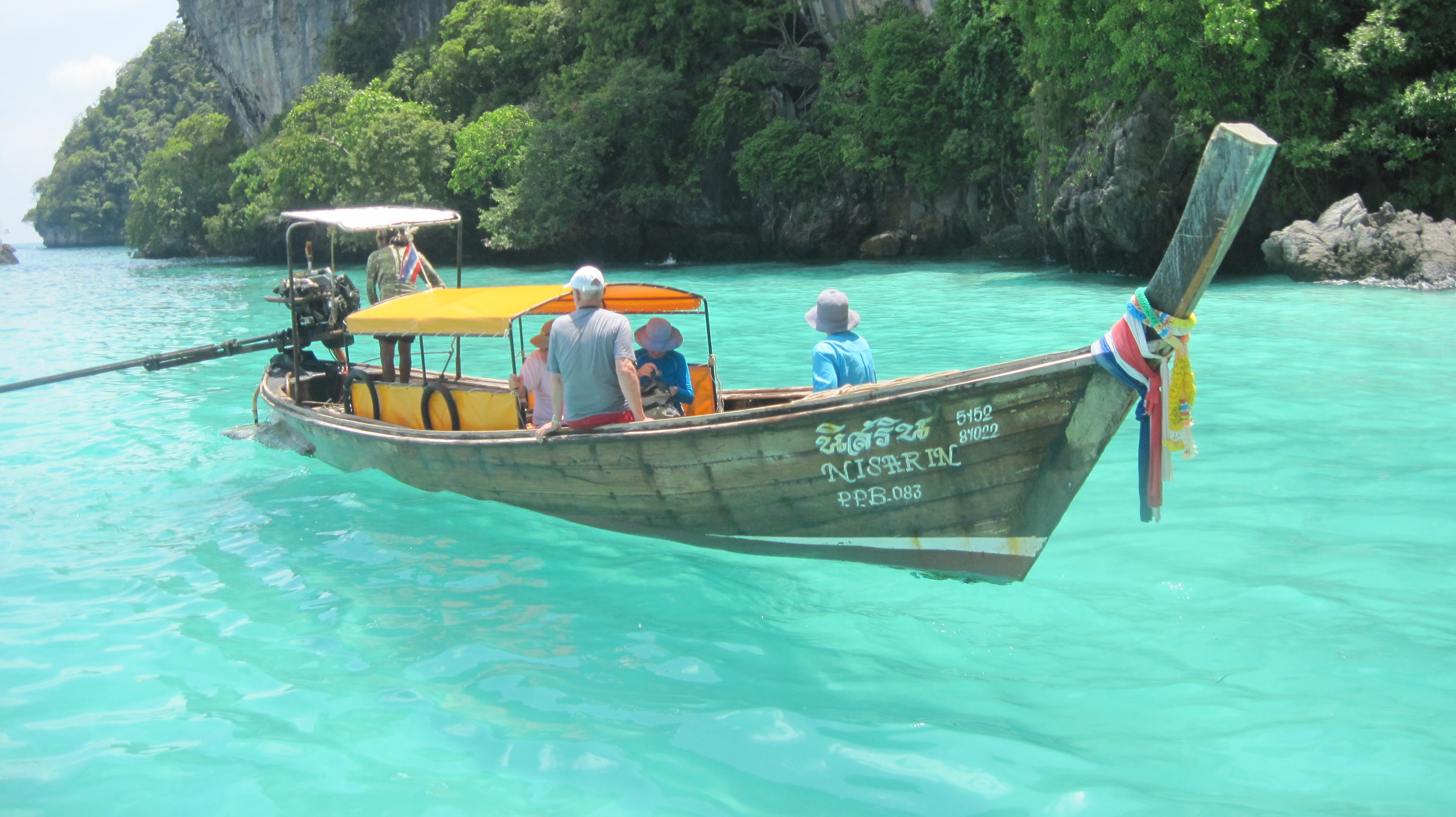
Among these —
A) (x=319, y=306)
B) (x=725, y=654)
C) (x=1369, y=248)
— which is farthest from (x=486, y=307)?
(x=1369, y=248)

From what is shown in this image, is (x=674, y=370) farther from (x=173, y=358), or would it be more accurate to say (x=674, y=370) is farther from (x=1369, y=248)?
(x=1369, y=248)

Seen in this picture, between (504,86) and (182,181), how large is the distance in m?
25.3

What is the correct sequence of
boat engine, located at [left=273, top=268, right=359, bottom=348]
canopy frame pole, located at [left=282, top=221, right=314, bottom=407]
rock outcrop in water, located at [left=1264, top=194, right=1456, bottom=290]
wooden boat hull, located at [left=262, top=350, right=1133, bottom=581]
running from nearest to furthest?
1. wooden boat hull, located at [left=262, top=350, right=1133, bottom=581]
2. canopy frame pole, located at [left=282, top=221, right=314, bottom=407]
3. boat engine, located at [left=273, top=268, right=359, bottom=348]
4. rock outcrop in water, located at [left=1264, top=194, right=1456, bottom=290]

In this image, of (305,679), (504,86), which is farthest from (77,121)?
(305,679)

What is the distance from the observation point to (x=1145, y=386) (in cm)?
466

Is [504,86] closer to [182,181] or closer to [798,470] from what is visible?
[182,181]

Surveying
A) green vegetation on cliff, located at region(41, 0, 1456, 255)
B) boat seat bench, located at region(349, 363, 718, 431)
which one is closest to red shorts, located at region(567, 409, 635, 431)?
boat seat bench, located at region(349, 363, 718, 431)

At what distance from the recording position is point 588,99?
3328 cm

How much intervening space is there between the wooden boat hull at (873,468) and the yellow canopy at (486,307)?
0.88m

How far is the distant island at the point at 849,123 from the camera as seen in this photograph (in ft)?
62.3

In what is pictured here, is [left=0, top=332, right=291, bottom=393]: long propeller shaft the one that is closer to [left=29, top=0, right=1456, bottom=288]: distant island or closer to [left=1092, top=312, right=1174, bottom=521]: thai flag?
[left=1092, top=312, right=1174, bottom=521]: thai flag

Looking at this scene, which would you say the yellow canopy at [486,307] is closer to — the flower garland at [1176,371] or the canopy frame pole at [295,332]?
the canopy frame pole at [295,332]

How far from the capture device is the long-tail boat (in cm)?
482

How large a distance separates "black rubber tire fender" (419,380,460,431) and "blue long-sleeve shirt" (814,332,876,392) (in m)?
3.69
